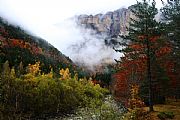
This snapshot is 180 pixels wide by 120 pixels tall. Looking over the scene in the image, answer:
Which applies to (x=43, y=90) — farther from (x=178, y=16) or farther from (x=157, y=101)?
(x=178, y=16)

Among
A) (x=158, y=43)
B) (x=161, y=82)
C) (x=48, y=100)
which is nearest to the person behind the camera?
(x=158, y=43)

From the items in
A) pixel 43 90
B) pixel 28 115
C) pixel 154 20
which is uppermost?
pixel 154 20

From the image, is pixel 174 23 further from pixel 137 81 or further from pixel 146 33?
pixel 137 81

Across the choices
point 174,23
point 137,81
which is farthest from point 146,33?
point 137,81

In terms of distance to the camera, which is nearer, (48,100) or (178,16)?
(178,16)

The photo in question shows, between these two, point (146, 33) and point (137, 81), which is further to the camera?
point (137, 81)

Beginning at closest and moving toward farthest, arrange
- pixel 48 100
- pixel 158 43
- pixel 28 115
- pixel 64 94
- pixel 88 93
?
pixel 158 43 < pixel 28 115 < pixel 48 100 < pixel 64 94 < pixel 88 93

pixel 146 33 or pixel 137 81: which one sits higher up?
pixel 146 33

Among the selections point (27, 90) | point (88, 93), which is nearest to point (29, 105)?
point (27, 90)

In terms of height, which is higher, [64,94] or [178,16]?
[178,16]

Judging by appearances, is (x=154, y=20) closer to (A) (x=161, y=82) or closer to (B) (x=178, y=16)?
(B) (x=178, y=16)

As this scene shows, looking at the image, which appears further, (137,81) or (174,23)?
(137,81)

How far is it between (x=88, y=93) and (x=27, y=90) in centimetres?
5004

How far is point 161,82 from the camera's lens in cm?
7150
